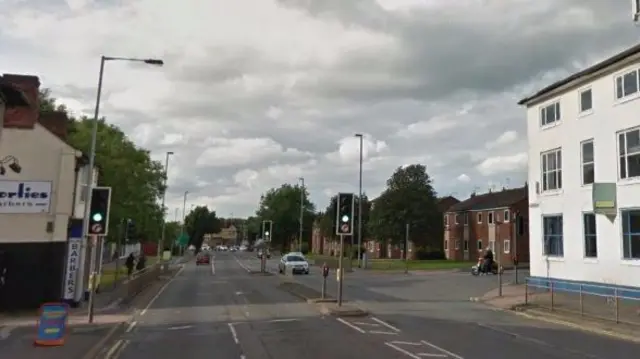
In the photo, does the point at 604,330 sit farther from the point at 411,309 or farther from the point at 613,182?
the point at 613,182

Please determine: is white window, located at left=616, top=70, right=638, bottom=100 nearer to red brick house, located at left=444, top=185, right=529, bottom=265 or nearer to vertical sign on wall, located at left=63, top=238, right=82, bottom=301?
vertical sign on wall, located at left=63, top=238, right=82, bottom=301

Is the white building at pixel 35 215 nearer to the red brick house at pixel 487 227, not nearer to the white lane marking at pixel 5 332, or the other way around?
the white lane marking at pixel 5 332

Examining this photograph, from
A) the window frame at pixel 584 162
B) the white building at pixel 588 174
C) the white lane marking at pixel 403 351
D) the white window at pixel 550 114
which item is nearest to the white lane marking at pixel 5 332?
the white lane marking at pixel 403 351

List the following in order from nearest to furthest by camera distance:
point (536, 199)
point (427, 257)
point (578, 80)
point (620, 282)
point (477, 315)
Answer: point (477, 315)
point (620, 282)
point (578, 80)
point (536, 199)
point (427, 257)

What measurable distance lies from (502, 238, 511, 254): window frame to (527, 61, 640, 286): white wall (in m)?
38.2

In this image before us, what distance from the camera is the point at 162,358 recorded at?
13.2 metres

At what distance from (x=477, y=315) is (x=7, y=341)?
600 inches

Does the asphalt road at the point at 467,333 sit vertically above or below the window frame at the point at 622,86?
below

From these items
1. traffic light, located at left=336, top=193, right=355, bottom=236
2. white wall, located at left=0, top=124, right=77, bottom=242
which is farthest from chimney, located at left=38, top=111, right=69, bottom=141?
traffic light, located at left=336, top=193, right=355, bottom=236

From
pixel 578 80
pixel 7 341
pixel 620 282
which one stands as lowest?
pixel 7 341

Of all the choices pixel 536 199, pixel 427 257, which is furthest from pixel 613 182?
pixel 427 257

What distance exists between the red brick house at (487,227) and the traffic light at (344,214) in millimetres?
44793

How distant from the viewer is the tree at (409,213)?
8750cm

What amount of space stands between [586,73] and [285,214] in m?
122
